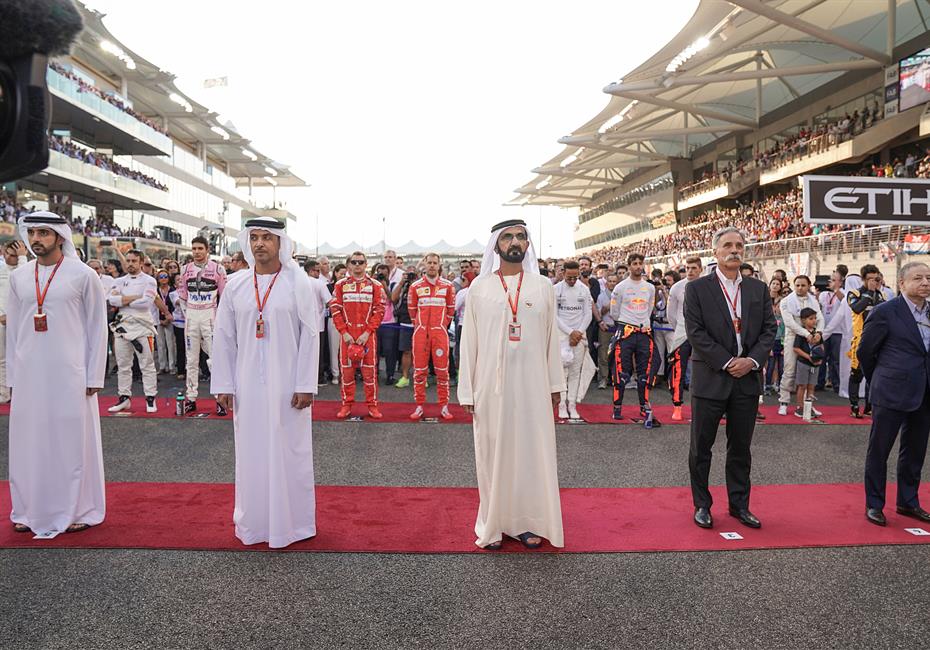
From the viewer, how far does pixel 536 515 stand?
13.4ft

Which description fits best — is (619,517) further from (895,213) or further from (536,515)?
(895,213)

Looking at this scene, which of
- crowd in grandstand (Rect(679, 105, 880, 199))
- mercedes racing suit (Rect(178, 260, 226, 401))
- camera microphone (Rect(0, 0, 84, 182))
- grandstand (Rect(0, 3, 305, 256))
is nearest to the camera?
camera microphone (Rect(0, 0, 84, 182))

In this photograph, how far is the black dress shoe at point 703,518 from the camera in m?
4.40

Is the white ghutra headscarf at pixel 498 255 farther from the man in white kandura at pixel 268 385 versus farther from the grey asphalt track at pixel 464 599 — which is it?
the grey asphalt track at pixel 464 599

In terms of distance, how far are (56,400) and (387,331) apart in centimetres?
668

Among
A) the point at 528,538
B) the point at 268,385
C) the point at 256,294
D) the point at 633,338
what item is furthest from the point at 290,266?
the point at 633,338

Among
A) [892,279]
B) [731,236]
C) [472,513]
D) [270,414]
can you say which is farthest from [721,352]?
[892,279]

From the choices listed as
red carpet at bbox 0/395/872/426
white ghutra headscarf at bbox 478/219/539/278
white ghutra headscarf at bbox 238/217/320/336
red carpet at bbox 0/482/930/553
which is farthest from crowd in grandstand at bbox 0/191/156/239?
white ghutra headscarf at bbox 478/219/539/278

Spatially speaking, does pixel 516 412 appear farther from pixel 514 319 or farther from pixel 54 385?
pixel 54 385

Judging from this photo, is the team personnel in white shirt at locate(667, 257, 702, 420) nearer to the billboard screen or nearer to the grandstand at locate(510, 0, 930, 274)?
the grandstand at locate(510, 0, 930, 274)

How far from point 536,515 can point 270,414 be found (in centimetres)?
178

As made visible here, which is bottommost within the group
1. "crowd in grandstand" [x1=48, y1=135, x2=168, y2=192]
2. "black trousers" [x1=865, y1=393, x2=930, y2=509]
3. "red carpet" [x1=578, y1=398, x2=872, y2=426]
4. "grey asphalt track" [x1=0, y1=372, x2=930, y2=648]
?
"grey asphalt track" [x1=0, y1=372, x2=930, y2=648]

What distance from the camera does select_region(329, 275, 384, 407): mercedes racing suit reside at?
26.6 feet

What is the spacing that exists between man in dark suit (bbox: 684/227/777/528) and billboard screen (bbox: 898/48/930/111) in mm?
23483
